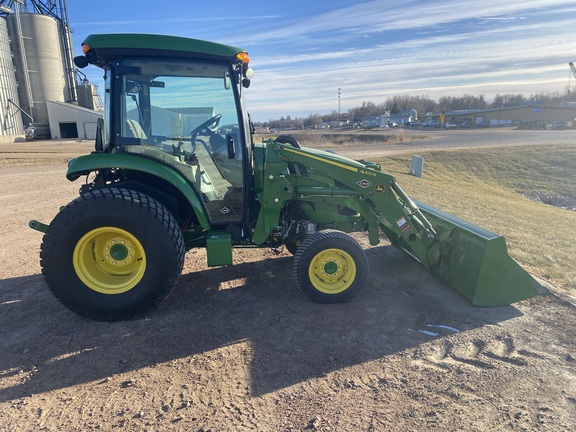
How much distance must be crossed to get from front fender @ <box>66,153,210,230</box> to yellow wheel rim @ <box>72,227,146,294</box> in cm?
60

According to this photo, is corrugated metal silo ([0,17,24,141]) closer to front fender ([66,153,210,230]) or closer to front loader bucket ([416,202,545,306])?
front fender ([66,153,210,230])

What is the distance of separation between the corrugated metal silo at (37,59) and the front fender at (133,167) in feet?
165

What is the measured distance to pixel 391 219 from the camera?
456cm

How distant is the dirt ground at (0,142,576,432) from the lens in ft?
8.87

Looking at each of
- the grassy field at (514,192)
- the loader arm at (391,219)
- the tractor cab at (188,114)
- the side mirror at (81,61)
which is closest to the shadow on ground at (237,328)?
Result: the loader arm at (391,219)

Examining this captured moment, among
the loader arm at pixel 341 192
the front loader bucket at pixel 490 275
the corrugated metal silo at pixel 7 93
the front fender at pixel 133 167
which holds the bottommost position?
the front loader bucket at pixel 490 275

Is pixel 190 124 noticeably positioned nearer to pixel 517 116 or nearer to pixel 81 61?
pixel 81 61

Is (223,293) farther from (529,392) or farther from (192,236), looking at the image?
(529,392)

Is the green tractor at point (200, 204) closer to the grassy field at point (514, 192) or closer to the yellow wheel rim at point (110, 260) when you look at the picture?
the yellow wheel rim at point (110, 260)

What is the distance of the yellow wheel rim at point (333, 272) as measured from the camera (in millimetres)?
4289

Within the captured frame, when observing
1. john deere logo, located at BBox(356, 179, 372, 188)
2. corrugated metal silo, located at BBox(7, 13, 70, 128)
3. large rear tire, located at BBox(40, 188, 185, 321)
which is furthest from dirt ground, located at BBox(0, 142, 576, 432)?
corrugated metal silo, located at BBox(7, 13, 70, 128)

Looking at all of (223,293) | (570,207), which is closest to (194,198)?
(223,293)

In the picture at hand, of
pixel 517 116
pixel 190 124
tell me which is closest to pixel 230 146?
pixel 190 124

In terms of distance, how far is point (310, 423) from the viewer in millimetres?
2645
